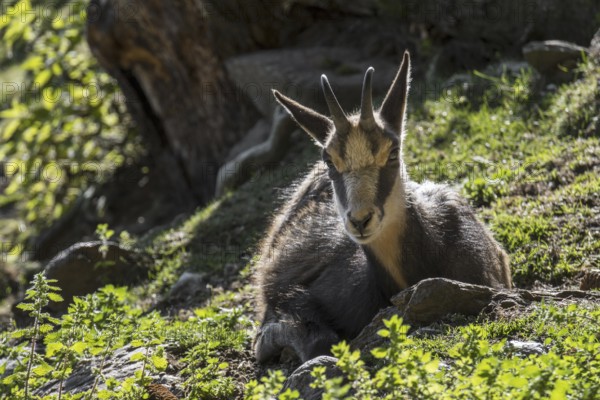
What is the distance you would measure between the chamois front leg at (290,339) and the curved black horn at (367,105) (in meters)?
1.41

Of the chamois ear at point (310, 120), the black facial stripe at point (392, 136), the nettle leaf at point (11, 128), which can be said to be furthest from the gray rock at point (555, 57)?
the nettle leaf at point (11, 128)

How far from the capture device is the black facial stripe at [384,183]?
582cm

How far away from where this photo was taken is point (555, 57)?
31.9 feet

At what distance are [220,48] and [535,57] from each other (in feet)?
16.1

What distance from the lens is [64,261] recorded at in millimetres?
8438

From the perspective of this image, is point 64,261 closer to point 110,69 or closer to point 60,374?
point 60,374

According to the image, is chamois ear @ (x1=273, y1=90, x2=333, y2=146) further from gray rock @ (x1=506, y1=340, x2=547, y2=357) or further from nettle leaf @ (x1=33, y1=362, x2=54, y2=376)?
nettle leaf @ (x1=33, y1=362, x2=54, y2=376)

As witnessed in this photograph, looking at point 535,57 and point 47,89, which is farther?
point 47,89

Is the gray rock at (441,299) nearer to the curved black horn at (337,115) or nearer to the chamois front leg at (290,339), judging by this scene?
the chamois front leg at (290,339)

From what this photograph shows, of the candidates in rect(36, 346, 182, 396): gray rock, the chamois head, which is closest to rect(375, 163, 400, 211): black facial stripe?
the chamois head

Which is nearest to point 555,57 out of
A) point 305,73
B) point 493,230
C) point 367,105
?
point 493,230

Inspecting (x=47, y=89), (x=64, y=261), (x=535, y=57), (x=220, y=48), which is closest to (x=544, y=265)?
(x=535, y=57)

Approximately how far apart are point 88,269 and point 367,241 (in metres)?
3.73

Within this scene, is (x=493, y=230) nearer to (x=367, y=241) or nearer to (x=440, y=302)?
(x=367, y=241)
